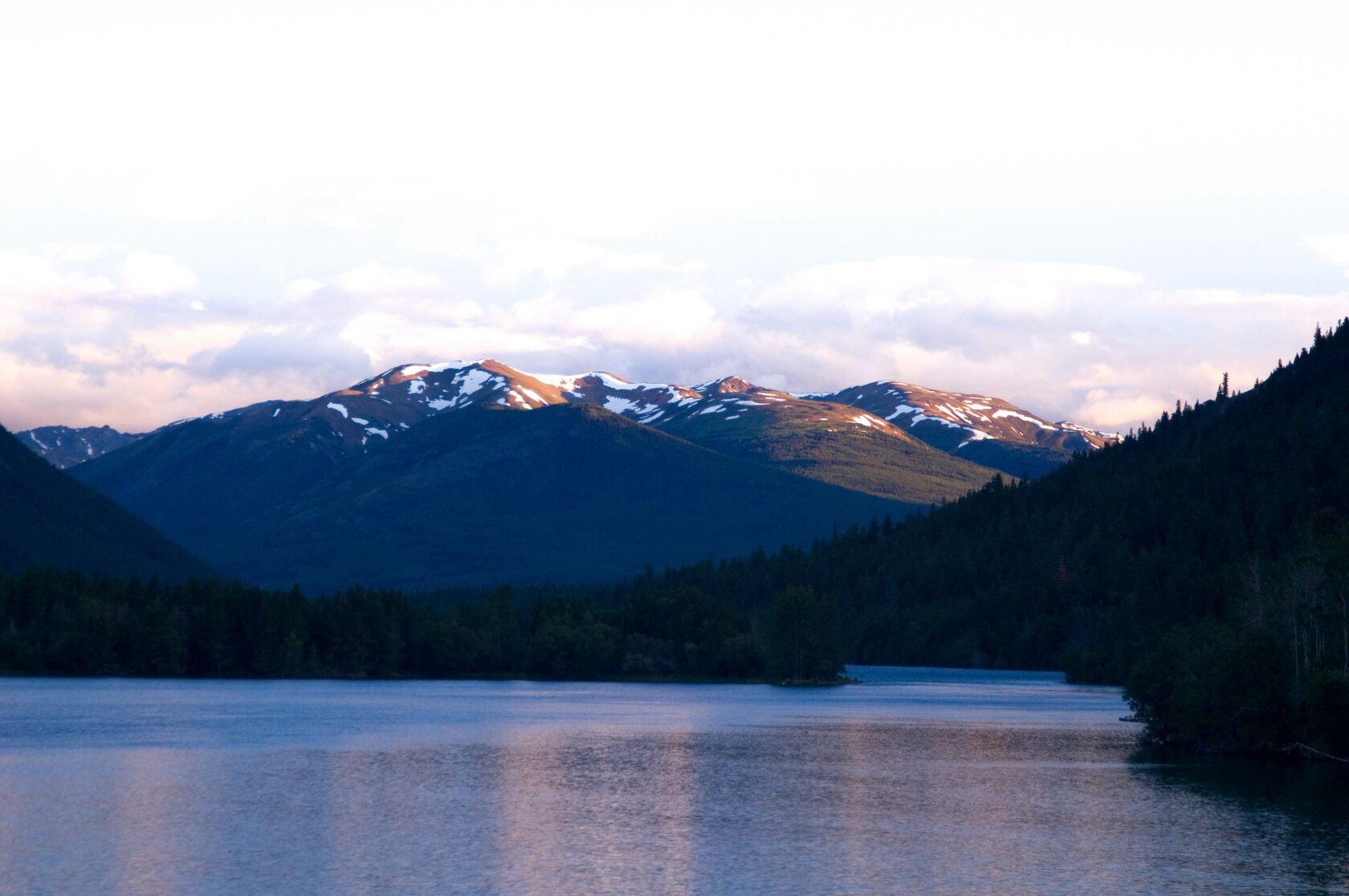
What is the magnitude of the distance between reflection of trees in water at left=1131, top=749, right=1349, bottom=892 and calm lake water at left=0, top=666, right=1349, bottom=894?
0.92ft

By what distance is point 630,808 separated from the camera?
71312 mm

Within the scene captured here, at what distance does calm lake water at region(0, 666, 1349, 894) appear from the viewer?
53.8 m

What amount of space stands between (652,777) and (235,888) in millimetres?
37093

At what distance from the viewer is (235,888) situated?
4969cm

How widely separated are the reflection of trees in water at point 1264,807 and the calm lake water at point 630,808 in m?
0.28

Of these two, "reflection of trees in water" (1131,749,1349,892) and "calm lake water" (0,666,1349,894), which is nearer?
"calm lake water" (0,666,1349,894)

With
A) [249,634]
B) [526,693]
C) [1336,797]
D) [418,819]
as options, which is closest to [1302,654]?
[1336,797]

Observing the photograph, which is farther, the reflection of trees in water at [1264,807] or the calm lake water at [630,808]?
the reflection of trees in water at [1264,807]

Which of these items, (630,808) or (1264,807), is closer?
(630,808)

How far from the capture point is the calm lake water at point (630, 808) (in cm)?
5381

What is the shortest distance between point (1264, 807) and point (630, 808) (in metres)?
32.2

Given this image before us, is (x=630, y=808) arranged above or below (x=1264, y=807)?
below

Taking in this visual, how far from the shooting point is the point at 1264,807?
73562mm

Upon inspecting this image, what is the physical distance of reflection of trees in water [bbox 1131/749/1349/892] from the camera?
59250 mm
